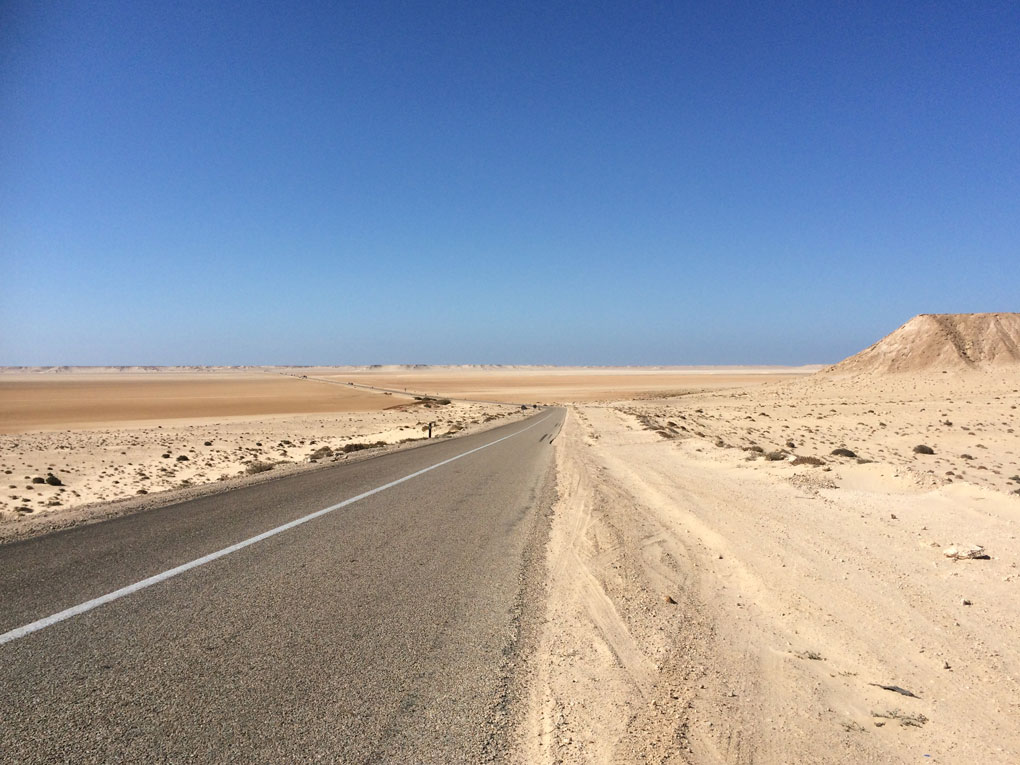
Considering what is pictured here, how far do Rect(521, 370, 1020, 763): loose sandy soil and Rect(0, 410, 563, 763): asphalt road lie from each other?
1.76 feet

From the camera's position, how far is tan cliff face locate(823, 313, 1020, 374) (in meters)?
Answer: 52.7

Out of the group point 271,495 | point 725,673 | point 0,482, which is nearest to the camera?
point 725,673

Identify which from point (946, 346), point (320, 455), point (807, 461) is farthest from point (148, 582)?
point (946, 346)

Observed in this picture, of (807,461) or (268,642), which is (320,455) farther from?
(268,642)

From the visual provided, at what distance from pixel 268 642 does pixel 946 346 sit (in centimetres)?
6563

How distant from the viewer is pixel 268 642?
451 centimetres

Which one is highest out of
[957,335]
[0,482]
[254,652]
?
[957,335]

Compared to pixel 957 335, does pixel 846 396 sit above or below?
below

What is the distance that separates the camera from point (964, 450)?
18578 mm

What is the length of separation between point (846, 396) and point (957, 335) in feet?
60.8

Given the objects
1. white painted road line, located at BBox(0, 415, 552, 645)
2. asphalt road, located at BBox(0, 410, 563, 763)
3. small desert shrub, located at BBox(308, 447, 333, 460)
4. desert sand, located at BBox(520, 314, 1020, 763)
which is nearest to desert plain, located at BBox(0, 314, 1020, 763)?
desert sand, located at BBox(520, 314, 1020, 763)

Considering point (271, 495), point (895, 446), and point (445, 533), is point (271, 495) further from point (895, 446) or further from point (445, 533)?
point (895, 446)

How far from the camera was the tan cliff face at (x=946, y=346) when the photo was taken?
52.7m

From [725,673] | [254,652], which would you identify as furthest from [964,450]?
[254,652]
